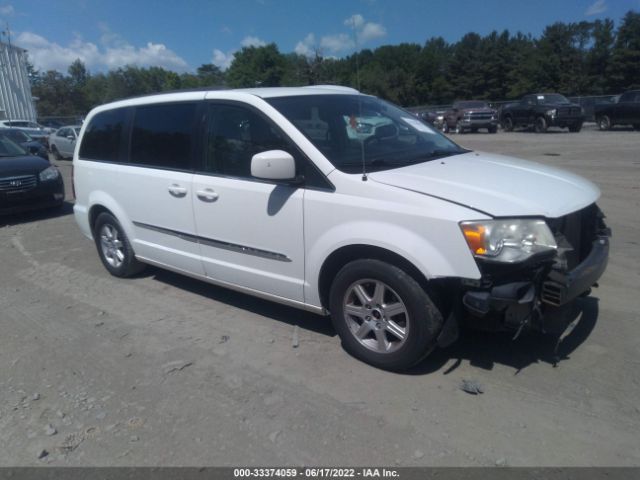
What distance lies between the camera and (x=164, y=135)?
479 centimetres

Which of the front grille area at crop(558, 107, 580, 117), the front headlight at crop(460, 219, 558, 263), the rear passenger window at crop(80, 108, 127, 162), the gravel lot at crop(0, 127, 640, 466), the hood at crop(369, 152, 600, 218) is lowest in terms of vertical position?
the gravel lot at crop(0, 127, 640, 466)

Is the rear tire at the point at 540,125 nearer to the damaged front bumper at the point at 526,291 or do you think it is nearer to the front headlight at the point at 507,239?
the damaged front bumper at the point at 526,291

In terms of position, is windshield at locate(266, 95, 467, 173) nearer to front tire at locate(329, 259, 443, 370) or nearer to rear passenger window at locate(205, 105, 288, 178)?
rear passenger window at locate(205, 105, 288, 178)

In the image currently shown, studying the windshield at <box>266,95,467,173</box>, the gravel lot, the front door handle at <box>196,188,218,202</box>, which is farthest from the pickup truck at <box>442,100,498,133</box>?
the front door handle at <box>196,188,218,202</box>

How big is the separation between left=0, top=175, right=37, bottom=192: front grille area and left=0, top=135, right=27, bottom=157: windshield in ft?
3.63

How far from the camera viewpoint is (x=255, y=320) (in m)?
4.51

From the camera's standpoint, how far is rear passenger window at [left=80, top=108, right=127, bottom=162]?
17.7 feet

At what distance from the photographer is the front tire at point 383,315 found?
3.23m

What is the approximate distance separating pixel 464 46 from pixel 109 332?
8671cm

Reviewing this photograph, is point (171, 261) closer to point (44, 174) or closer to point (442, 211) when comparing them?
point (442, 211)

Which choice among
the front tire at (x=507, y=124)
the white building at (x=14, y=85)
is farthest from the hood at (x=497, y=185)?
the white building at (x=14, y=85)

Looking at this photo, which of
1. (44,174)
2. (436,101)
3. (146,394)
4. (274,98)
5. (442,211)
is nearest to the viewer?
(442,211)

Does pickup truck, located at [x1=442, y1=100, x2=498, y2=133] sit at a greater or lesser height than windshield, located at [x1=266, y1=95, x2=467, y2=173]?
lesser

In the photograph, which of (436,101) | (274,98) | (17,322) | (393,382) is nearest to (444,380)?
(393,382)
